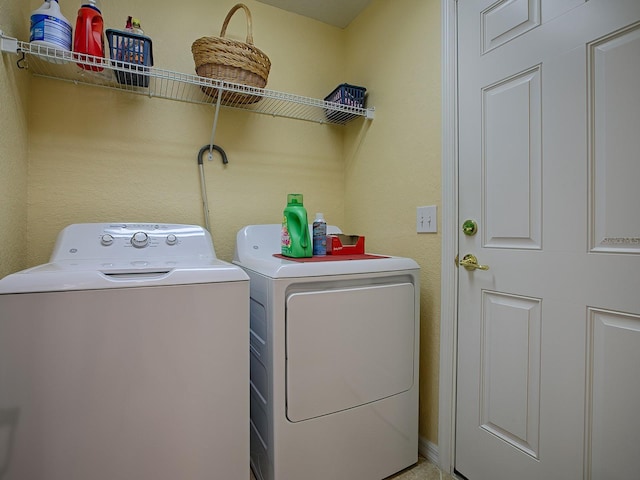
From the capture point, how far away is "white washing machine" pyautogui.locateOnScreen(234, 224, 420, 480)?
1.18 meters

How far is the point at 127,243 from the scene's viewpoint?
1.40 meters

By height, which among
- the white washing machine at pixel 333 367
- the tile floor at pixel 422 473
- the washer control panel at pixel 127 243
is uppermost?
the washer control panel at pixel 127 243

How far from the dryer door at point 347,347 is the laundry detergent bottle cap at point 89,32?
133 cm

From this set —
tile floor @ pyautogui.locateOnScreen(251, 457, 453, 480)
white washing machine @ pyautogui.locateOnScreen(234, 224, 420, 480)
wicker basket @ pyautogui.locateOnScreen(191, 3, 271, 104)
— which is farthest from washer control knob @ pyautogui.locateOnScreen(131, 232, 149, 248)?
tile floor @ pyautogui.locateOnScreen(251, 457, 453, 480)

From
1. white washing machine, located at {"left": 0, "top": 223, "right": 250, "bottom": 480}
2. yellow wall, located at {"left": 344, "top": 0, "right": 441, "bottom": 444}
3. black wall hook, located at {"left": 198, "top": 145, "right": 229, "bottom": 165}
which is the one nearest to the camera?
white washing machine, located at {"left": 0, "top": 223, "right": 250, "bottom": 480}

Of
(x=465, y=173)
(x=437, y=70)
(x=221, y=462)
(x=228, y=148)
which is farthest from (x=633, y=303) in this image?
(x=228, y=148)

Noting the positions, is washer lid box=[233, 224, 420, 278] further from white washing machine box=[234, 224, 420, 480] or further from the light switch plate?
the light switch plate

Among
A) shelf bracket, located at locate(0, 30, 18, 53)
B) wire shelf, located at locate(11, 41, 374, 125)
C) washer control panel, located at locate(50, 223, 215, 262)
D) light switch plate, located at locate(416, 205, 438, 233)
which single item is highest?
wire shelf, located at locate(11, 41, 374, 125)

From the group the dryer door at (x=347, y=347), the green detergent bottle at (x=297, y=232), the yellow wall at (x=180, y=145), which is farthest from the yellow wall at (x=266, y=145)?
the green detergent bottle at (x=297, y=232)

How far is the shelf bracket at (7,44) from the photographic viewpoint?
1.15 metres

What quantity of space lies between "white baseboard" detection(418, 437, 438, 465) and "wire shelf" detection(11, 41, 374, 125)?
1766 millimetres

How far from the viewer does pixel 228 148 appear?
190cm

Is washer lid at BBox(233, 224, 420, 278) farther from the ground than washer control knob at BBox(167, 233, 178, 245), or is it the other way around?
washer control knob at BBox(167, 233, 178, 245)

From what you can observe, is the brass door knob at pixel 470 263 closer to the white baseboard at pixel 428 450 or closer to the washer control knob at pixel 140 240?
the white baseboard at pixel 428 450
